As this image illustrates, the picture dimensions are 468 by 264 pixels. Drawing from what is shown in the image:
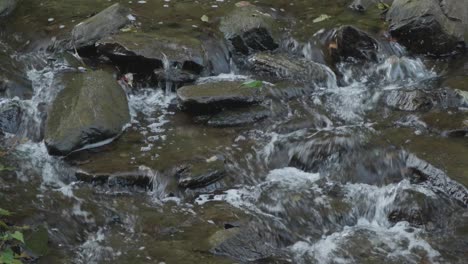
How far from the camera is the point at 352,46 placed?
31.1 feet

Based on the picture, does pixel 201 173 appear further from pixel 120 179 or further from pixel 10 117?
pixel 10 117

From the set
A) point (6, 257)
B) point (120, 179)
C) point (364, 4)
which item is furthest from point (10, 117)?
point (364, 4)

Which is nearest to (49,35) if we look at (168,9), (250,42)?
(168,9)

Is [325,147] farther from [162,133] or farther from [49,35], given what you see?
[49,35]

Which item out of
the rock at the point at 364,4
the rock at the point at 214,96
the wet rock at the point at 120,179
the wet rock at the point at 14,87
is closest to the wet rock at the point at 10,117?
the wet rock at the point at 14,87

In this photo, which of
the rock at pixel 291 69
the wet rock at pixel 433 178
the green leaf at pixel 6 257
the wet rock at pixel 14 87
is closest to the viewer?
the green leaf at pixel 6 257

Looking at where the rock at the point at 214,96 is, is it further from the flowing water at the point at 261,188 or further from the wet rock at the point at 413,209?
the wet rock at the point at 413,209

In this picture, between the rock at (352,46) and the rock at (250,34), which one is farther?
the rock at (250,34)

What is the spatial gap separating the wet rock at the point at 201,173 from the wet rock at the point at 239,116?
95 centimetres

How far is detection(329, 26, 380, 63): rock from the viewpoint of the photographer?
9.47m

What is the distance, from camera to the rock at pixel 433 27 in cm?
948

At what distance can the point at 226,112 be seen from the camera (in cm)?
789

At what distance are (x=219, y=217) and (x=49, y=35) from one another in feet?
18.0

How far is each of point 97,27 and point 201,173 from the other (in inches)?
157
